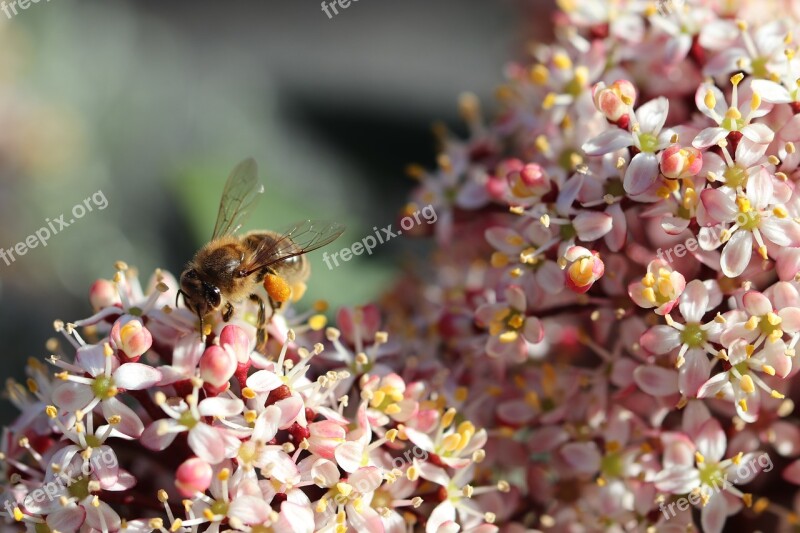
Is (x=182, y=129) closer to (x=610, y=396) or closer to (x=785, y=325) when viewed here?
(x=610, y=396)

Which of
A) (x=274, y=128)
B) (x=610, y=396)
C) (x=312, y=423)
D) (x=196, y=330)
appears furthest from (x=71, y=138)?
(x=610, y=396)

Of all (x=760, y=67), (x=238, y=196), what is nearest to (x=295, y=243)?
(x=238, y=196)

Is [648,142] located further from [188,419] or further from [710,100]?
[188,419]

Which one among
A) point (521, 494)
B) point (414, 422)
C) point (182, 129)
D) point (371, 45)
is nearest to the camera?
point (414, 422)

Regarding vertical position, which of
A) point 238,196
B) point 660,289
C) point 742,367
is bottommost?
point 742,367

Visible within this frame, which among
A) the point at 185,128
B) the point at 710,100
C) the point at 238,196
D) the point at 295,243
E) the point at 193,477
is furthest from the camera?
the point at 185,128

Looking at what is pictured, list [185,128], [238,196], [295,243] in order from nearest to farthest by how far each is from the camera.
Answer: [295,243]
[238,196]
[185,128]
